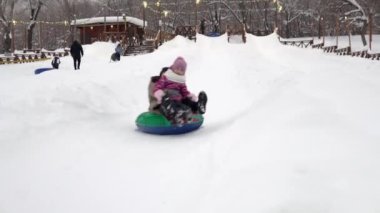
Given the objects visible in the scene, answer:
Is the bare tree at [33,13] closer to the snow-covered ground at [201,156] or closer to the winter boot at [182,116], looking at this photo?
the snow-covered ground at [201,156]

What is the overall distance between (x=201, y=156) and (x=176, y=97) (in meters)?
1.95

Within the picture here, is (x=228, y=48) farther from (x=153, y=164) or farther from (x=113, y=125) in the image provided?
(x=153, y=164)

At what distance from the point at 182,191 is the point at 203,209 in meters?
0.54

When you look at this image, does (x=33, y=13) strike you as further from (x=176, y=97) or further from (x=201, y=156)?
(x=201, y=156)

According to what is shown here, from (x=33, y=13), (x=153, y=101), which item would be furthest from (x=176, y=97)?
(x=33, y=13)

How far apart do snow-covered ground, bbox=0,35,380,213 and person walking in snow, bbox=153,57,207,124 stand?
1.18ft

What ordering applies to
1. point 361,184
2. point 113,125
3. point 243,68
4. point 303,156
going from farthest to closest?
1. point 243,68
2. point 113,125
3. point 303,156
4. point 361,184

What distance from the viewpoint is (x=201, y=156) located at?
5141 millimetres

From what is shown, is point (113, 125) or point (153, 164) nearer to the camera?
point (153, 164)

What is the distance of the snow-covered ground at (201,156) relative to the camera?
3.53m

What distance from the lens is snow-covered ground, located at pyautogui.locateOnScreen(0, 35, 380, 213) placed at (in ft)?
11.6

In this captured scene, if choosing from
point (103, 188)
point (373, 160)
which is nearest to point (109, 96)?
point (103, 188)

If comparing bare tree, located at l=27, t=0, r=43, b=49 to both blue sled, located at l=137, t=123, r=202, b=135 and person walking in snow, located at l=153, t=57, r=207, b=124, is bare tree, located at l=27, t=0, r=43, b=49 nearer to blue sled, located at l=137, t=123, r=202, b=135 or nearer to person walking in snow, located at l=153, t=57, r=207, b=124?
person walking in snow, located at l=153, t=57, r=207, b=124

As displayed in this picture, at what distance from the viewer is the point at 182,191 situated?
4031 millimetres
